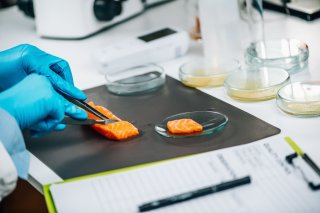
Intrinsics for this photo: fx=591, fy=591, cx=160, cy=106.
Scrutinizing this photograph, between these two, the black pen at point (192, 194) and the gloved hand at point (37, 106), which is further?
the gloved hand at point (37, 106)

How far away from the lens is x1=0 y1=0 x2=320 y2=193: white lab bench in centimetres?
101

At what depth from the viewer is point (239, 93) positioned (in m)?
1.16

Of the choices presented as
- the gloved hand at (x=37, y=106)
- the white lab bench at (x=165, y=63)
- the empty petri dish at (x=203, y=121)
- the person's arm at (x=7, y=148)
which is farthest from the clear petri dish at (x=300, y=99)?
the person's arm at (x=7, y=148)

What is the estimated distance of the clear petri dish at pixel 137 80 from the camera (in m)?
1.27

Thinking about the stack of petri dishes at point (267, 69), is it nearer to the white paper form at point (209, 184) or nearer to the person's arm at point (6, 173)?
the white paper form at point (209, 184)

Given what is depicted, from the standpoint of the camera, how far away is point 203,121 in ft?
3.55

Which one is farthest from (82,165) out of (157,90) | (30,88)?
(157,90)

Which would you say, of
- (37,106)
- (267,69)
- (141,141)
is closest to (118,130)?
(141,141)

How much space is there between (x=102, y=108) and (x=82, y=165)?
192 mm

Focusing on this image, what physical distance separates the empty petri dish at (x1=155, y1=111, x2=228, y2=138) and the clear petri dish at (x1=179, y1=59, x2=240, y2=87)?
0.15 m

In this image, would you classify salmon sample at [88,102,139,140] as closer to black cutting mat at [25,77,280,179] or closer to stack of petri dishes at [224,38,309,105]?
black cutting mat at [25,77,280,179]

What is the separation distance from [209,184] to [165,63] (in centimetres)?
59

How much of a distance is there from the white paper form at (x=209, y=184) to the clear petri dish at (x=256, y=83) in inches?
7.8

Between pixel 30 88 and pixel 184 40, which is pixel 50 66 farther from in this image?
pixel 184 40
